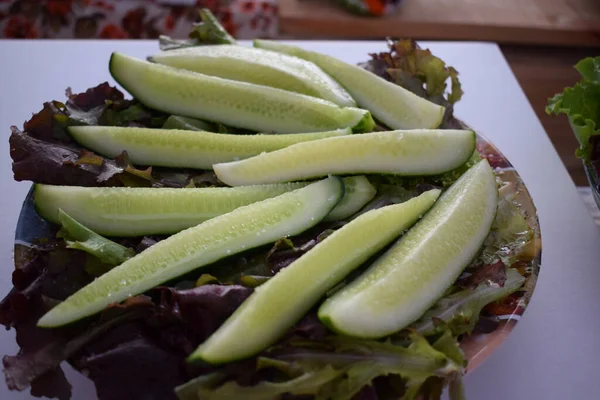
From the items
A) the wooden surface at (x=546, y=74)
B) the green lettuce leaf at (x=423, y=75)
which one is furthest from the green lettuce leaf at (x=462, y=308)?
the wooden surface at (x=546, y=74)

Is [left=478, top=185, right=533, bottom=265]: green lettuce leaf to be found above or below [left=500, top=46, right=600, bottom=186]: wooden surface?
above

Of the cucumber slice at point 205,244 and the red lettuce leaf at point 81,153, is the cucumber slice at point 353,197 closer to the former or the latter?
the cucumber slice at point 205,244

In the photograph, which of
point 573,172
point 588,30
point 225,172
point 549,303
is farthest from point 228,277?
point 588,30

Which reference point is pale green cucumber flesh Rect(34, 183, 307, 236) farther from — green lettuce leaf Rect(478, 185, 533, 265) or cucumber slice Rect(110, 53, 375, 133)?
green lettuce leaf Rect(478, 185, 533, 265)

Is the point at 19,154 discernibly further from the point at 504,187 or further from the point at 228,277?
the point at 504,187

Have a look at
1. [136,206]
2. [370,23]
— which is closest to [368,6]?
[370,23]

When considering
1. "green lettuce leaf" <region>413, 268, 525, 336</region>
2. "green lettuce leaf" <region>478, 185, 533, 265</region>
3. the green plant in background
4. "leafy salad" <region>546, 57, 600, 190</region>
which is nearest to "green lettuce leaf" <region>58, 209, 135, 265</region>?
"green lettuce leaf" <region>413, 268, 525, 336</region>
